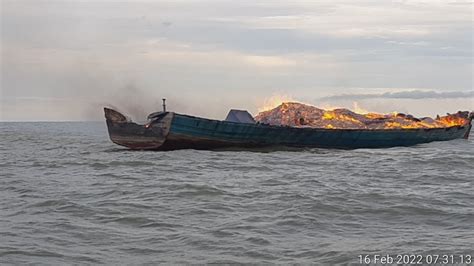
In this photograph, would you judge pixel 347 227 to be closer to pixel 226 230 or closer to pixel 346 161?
pixel 226 230

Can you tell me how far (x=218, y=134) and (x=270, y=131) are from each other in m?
2.47

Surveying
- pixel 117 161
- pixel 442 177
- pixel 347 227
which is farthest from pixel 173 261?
pixel 117 161

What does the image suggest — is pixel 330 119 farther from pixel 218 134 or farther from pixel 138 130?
pixel 138 130

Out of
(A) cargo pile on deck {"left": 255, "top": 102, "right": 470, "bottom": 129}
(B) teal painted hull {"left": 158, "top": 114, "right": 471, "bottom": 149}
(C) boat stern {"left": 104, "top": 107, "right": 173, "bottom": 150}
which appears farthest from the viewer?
(A) cargo pile on deck {"left": 255, "top": 102, "right": 470, "bottom": 129}

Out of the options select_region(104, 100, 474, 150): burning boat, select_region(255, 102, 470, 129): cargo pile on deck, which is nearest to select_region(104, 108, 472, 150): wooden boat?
select_region(104, 100, 474, 150): burning boat

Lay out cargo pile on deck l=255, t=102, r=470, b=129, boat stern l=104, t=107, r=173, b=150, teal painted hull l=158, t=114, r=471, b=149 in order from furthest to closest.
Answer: cargo pile on deck l=255, t=102, r=470, b=129, teal painted hull l=158, t=114, r=471, b=149, boat stern l=104, t=107, r=173, b=150

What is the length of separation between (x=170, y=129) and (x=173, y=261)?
57.2 feet

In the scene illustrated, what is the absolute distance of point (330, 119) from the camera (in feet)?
107

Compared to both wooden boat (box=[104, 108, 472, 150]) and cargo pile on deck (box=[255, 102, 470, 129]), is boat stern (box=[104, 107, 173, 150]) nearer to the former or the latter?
wooden boat (box=[104, 108, 472, 150])

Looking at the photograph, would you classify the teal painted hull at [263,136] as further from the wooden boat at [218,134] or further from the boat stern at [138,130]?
the boat stern at [138,130]

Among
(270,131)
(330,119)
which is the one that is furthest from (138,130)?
(330,119)

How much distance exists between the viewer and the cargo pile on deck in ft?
107

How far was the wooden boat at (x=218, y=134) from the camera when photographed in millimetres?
25766

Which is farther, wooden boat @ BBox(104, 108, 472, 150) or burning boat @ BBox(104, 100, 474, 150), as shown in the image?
burning boat @ BBox(104, 100, 474, 150)
